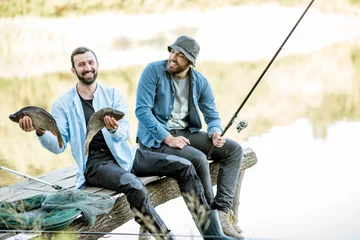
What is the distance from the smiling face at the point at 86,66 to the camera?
12.9 feet

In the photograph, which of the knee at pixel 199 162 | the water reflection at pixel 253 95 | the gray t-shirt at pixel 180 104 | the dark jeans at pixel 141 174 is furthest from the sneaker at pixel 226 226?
the water reflection at pixel 253 95

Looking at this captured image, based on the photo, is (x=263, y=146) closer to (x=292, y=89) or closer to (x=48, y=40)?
(x=292, y=89)

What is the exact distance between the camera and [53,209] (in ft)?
12.2

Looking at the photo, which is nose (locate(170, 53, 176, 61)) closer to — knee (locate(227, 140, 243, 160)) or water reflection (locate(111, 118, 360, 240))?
knee (locate(227, 140, 243, 160))

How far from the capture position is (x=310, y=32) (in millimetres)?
18109

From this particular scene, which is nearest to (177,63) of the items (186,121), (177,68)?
(177,68)

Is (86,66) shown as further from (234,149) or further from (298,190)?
(298,190)

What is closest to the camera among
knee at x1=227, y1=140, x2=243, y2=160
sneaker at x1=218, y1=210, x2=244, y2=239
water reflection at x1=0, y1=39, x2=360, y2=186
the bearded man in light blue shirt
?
the bearded man in light blue shirt

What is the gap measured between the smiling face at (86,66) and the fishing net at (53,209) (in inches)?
23.0

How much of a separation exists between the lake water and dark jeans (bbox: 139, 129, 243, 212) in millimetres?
248

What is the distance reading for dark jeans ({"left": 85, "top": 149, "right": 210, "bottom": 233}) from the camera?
3.80m

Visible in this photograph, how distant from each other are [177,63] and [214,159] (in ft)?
2.00

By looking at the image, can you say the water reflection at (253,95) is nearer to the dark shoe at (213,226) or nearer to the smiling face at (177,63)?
the smiling face at (177,63)

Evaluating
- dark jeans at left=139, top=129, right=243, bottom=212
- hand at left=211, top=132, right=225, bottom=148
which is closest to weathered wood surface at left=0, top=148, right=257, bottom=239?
dark jeans at left=139, top=129, right=243, bottom=212
